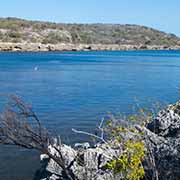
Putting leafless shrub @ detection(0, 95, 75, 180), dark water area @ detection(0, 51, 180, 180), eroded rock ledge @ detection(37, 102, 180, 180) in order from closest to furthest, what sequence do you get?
leafless shrub @ detection(0, 95, 75, 180), eroded rock ledge @ detection(37, 102, 180, 180), dark water area @ detection(0, 51, 180, 180)

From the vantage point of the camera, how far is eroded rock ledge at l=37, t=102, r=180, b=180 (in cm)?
1063

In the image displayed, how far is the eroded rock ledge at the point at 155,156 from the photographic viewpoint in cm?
1063

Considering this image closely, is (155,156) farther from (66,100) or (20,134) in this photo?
(66,100)

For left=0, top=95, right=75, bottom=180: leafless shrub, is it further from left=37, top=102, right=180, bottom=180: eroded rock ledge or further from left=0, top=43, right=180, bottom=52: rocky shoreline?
left=0, top=43, right=180, bottom=52: rocky shoreline

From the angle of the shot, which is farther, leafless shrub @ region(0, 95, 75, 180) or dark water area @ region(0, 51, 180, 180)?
dark water area @ region(0, 51, 180, 180)

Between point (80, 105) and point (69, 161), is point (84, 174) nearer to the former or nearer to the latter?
point (69, 161)

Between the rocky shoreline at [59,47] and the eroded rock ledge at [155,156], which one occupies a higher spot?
the eroded rock ledge at [155,156]

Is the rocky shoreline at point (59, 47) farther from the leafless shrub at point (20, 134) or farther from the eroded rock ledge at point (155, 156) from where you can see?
the leafless shrub at point (20, 134)

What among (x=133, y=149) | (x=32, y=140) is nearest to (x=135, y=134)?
(x=133, y=149)

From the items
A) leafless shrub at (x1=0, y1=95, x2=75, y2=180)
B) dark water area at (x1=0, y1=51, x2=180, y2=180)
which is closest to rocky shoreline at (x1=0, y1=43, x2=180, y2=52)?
dark water area at (x1=0, y1=51, x2=180, y2=180)

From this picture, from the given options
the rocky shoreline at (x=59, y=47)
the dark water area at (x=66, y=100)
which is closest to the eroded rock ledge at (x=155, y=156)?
the dark water area at (x=66, y=100)

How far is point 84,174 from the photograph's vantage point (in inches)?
→ 430

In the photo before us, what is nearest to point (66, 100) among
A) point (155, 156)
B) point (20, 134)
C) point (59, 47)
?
point (155, 156)

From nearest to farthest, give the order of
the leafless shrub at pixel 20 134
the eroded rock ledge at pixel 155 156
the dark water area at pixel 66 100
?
the leafless shrub at pixel 20 134 < the eroded rock ledge at pixel 155 156 < the dark water area at pixel 66 100
